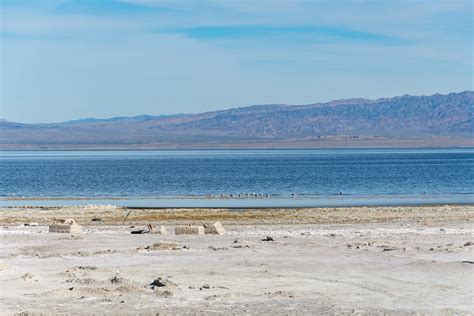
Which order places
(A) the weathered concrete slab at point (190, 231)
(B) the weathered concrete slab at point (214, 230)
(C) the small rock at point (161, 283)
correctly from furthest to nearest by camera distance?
1. (B) the weathered concrete slab at point (214, 230)
2. (A) the weathered concrete slab at point (190, 231)
3. (C) the small rock at point (161, 283)

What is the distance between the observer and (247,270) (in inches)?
729

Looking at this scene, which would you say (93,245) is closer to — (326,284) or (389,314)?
(326,284)

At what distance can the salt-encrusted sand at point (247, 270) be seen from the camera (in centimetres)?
1492

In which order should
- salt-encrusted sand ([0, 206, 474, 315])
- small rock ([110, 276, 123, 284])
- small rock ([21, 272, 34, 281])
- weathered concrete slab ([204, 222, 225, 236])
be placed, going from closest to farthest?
salt-encrusted sand ([0, 206, 474, 315]) < small rock ([110, 276, 123, 284]) < small rock ([21, 272, 34, 281]) < weathered concrete slab ([204, 222, 225, 236])

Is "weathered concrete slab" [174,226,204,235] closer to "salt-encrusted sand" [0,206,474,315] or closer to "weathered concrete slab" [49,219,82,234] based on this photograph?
"salt-encrusted sand" [0,206,474,315]

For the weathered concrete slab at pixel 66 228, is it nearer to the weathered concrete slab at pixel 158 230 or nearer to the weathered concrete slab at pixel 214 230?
the weathered concrete slab at pixel 158 230

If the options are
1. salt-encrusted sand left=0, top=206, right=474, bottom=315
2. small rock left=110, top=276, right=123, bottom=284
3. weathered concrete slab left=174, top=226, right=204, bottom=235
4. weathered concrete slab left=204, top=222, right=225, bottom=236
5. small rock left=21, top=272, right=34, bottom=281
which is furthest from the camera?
weathered concrete slab left=204, top=222, right=225, bottom=236

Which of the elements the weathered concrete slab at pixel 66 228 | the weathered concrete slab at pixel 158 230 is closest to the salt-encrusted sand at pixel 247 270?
the weathered concrete slab at pixel 66 228

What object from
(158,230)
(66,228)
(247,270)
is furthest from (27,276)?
(158,230)

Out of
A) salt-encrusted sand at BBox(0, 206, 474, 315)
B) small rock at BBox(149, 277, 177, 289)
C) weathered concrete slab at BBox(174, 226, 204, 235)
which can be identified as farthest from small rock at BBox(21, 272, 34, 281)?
weathered concrete slab at BBox(174, 226, 204, 235)

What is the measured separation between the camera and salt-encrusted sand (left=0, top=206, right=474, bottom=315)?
1492 centimetres

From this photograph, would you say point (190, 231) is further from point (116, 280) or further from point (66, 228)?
point (116, 280)

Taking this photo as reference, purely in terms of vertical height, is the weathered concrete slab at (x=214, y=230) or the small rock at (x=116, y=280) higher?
the small rock at (x=116, y=280)

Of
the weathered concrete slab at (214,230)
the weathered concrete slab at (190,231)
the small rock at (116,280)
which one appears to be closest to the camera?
the small rock at (116,280)
